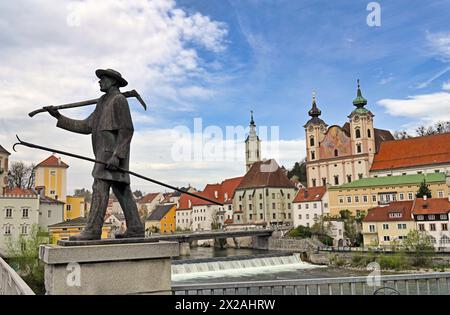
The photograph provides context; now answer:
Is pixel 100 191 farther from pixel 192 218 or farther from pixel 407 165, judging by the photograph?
pixel 192 218

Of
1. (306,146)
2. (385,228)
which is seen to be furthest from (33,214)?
(306,146)

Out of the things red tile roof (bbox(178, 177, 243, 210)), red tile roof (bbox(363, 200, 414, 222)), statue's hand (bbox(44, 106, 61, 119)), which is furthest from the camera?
red tile roof (bbox(178, 177, 243, 210))

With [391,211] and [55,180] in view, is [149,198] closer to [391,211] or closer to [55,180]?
[55,180]

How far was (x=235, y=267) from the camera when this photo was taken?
38812 millimetres

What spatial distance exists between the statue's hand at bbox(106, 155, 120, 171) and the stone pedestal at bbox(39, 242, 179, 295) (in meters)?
1.07

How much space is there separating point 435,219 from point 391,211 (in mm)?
4507

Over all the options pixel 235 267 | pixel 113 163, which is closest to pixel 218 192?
pixel 235 267

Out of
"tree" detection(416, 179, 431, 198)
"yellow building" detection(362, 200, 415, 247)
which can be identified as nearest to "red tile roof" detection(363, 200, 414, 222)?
"yellow building" detection(362, 200, 415, 247)

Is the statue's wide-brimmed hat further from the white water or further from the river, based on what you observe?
the white water

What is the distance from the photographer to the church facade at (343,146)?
71250mm

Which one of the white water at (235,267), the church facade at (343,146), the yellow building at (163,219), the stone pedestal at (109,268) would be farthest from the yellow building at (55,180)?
the stone pedestal at (109,268)

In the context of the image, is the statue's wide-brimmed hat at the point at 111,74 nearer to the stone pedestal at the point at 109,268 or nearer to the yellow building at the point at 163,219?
the stone pedestal at the point at 109,268

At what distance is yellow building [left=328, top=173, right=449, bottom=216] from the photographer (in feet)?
176

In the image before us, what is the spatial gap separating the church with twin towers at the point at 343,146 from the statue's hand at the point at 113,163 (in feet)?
213
